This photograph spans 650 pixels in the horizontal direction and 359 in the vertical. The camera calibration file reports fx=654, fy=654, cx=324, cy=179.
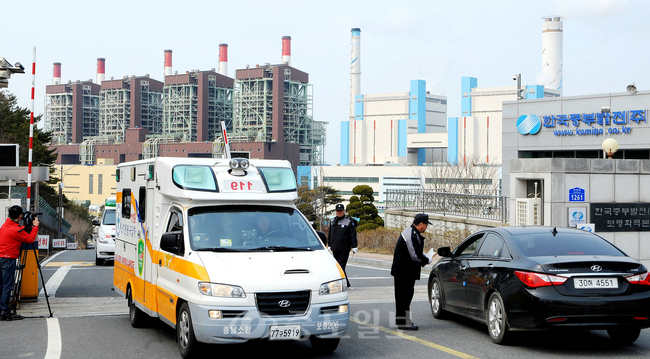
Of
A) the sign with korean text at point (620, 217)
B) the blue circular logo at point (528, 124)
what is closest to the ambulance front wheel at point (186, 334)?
the sign with korean text at point (620, 217)

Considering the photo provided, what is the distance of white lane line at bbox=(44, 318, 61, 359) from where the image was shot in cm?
742

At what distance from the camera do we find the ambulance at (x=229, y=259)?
6516mm

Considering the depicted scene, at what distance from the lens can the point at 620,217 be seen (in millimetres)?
15812

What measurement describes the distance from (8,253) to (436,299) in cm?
643

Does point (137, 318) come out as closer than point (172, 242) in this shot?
No

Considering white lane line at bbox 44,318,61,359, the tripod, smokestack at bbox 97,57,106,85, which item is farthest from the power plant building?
white lane line at bbox 44,318,61,359

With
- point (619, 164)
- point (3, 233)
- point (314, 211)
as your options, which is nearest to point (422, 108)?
point (314, 211)

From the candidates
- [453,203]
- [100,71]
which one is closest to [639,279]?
[453,203]

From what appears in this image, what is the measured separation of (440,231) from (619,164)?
10.5m

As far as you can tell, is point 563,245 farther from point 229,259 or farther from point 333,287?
point 229,259

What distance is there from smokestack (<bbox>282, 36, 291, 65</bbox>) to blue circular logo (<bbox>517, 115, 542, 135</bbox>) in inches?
2848

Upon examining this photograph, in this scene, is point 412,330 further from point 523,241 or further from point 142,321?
point 142,321

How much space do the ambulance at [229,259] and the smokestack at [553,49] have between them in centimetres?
11621

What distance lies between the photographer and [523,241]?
790 centimetres
